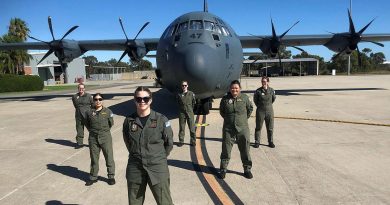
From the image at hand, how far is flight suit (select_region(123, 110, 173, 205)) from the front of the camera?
377 centimetres

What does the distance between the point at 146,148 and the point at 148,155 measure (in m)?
0.08

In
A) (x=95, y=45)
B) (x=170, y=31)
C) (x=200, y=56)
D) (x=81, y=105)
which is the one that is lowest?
(x=81, y=105)

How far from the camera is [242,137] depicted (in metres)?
6.23

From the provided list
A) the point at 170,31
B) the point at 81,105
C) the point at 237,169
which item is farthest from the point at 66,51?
the point at 237,169

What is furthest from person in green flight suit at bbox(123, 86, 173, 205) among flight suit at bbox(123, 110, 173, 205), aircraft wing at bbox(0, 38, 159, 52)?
aircraft wing at bbox(0, 38, 159, 52)

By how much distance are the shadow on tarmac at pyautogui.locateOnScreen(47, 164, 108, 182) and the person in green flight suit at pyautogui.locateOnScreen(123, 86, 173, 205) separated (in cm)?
277

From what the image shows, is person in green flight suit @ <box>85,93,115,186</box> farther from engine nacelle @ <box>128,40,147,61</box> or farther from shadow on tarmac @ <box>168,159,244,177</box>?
engine nacelle @ <box>128,40,147,61</box>

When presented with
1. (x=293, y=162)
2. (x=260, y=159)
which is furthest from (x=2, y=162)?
(x=293, y=162)

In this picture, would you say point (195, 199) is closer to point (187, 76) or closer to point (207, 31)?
point (187, 76)

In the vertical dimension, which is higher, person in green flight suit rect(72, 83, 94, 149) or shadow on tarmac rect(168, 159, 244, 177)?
person in green flight suit rect(72, 83, 94, 149)

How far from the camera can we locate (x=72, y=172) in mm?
6906

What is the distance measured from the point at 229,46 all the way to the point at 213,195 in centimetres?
727

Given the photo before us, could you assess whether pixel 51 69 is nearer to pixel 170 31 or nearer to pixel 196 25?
pixel 170 31

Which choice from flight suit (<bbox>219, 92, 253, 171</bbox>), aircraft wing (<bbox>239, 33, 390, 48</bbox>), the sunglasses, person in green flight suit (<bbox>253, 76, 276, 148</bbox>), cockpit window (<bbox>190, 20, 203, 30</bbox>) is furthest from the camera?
aircraft wing (<bbox>239, 33, 390, 48</bbox>)
